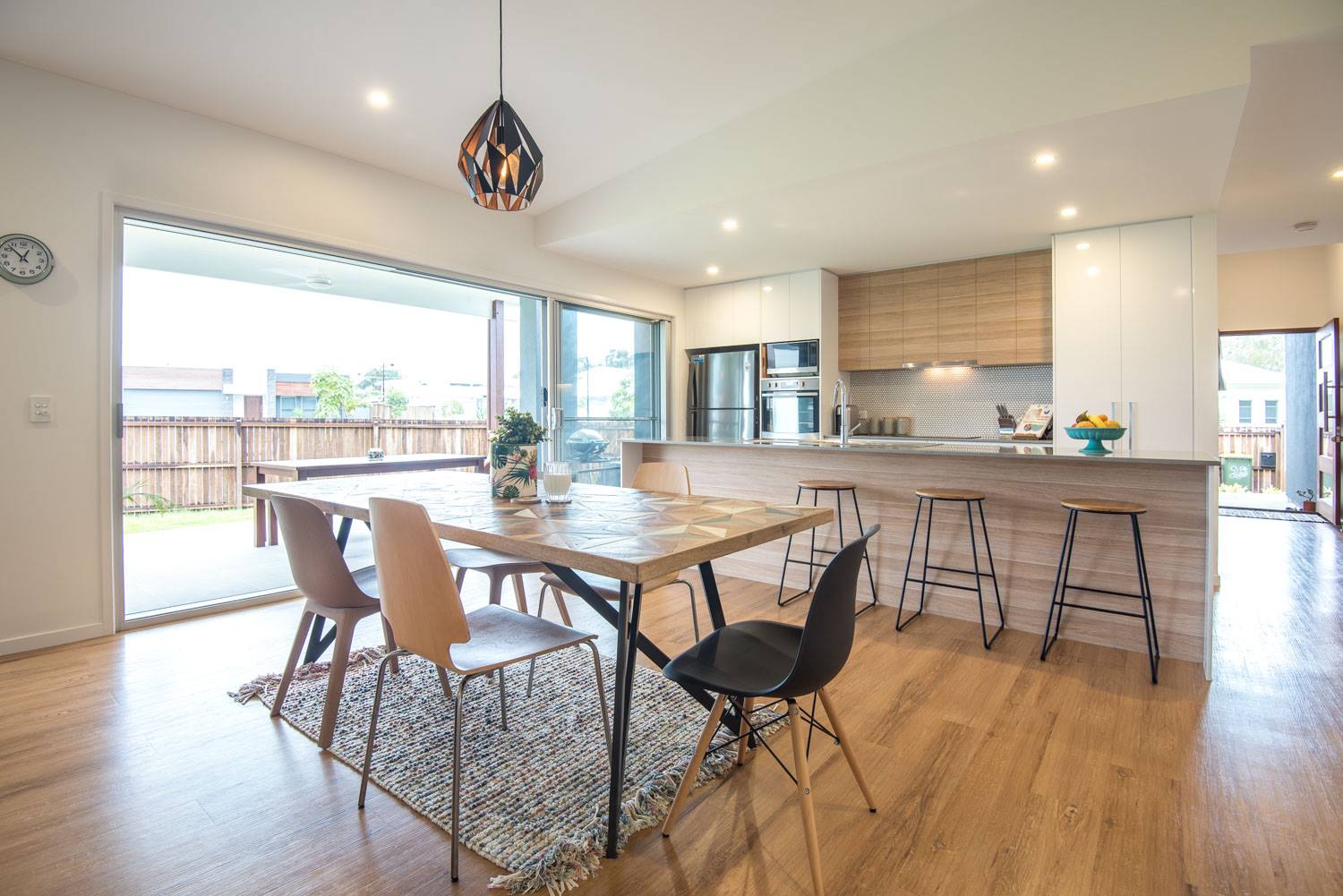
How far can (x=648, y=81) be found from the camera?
123 inches

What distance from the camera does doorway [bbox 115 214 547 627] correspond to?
4.50m

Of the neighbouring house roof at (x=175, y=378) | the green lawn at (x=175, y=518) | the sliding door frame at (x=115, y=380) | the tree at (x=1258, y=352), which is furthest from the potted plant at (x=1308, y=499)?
the neighbouring house roof at (x=175, y=378)

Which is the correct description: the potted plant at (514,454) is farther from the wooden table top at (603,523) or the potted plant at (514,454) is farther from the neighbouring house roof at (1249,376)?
Answer: the neighbouring house roof at (1249,376)

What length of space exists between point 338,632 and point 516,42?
2.56 meters

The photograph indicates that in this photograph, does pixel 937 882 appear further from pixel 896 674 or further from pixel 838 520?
pixel 838 520

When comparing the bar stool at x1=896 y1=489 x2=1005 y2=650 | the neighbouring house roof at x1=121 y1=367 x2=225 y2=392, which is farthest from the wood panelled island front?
the neighbouring house roof at x1=121 y1=367 x2=225 y2=392

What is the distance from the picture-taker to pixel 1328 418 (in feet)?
20.1

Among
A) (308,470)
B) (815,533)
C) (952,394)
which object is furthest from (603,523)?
(952,394)

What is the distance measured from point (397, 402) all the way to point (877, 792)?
7142 mm

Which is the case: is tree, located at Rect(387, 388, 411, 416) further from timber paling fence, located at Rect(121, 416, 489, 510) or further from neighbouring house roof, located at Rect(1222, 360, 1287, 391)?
neighbouring house roof, located at Rect(1222, 360, 1287, 391)

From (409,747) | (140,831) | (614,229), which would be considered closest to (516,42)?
(614,229)

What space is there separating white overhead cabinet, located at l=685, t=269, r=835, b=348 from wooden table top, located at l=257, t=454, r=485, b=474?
2628 mm

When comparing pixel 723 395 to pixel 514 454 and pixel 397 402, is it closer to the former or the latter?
pixel 514 454

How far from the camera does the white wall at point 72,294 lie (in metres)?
2.74
